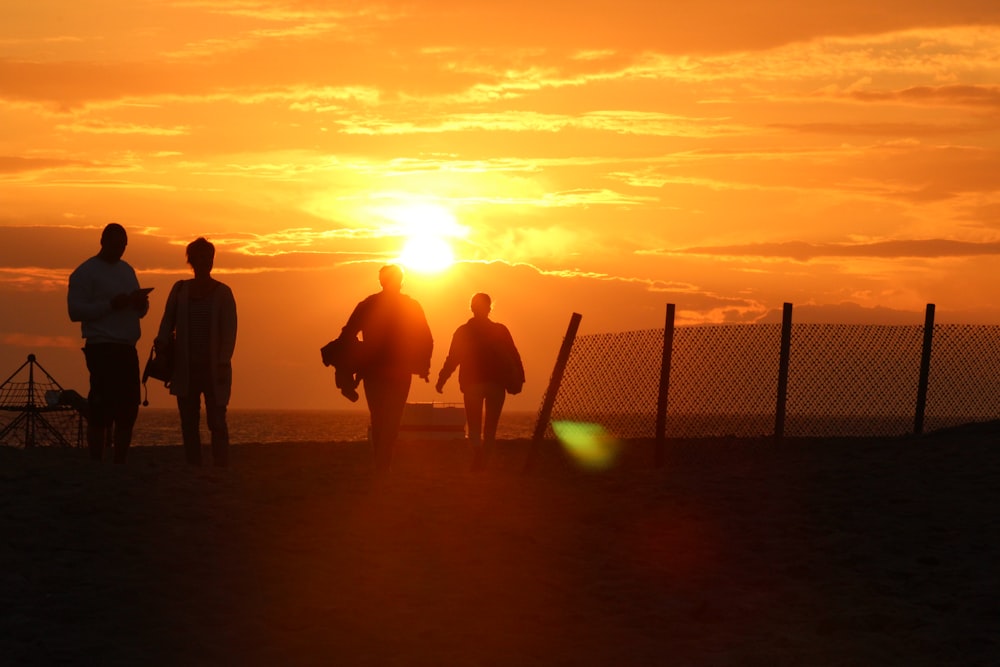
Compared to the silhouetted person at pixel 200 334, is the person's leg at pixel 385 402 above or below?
below

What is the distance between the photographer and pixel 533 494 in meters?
12.6

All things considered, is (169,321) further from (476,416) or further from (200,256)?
(476,416)

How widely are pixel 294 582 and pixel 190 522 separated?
1.56 m

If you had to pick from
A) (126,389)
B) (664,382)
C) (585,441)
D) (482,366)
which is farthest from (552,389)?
(126,389)

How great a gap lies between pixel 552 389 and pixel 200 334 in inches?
220

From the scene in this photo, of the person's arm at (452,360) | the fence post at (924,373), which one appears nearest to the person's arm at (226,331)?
the person's arm at (452,360)

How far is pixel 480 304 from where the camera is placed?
14.2m

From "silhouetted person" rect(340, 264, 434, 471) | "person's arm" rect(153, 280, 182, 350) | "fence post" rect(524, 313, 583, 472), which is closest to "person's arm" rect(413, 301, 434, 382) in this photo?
"silhouetted person" rect(340, 264, 434, 471)

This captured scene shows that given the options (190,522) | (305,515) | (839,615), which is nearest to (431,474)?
(305,515)

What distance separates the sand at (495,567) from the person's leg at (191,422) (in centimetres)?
38

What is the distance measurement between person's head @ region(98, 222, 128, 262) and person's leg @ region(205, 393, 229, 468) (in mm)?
1482

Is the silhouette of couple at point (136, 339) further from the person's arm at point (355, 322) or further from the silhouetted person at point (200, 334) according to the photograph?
the person's arm at point (355, 322)

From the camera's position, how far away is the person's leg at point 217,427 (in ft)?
37.8

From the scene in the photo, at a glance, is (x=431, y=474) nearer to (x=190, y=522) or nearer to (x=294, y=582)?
(x=190, y=522)
